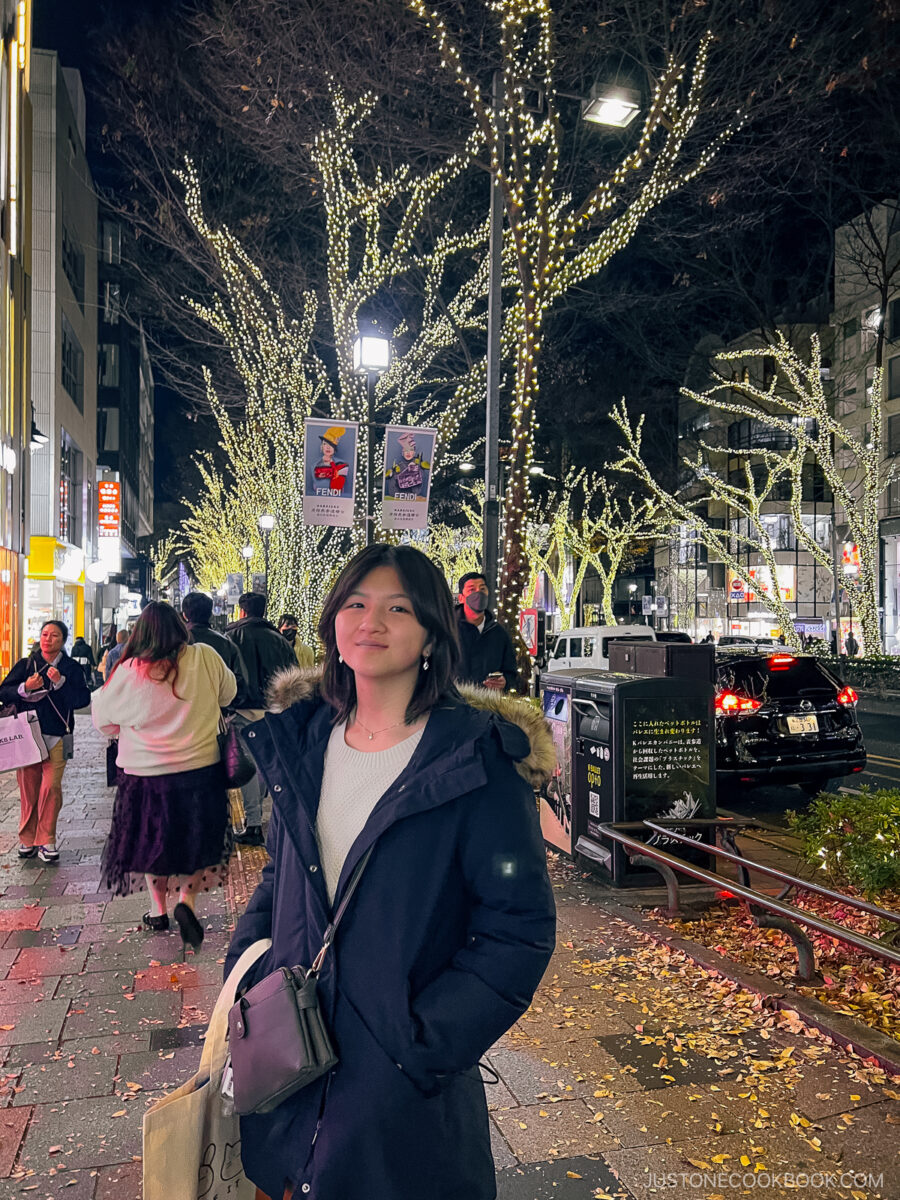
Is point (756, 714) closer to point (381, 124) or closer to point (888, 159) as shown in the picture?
point (381, 124)

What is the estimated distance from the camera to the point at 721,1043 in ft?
13.7

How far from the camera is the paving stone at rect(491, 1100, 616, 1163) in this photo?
3.32 metres

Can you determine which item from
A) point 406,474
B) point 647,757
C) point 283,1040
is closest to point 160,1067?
point 283,1040

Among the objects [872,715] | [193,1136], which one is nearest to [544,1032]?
[193,1136]

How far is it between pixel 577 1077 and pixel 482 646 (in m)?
4.81

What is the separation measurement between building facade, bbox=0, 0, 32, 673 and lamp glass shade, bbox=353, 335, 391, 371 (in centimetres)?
902

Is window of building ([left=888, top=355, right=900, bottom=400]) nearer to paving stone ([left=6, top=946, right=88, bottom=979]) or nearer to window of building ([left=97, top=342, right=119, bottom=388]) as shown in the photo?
paving stone ([left=6, top=946, right=88, bottom=979])

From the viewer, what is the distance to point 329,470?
537 inches

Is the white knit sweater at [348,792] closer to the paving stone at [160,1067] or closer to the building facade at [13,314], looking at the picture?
the paving stone at [160,1067]

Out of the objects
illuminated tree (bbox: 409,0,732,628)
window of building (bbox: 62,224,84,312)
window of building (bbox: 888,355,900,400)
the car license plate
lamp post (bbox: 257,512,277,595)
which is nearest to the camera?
the car license plate

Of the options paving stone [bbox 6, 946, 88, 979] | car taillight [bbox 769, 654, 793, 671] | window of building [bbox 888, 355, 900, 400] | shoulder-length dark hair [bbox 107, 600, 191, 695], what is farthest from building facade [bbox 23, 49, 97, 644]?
window of building [bbox 888, 355, 900, 400]

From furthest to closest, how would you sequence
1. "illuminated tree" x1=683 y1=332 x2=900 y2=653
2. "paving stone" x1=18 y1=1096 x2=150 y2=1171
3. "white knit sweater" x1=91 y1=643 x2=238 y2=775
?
"illuminated tree" x1=683 y1=332 x2=900 y2=653 → "white knit sweater" x1=91 y1=643 x2=238 y2=775 → "paving stone" x1=18 y1=1096 x2=150 y2=1171

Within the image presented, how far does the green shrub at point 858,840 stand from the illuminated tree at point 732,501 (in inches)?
639

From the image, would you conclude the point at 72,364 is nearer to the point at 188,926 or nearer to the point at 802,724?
the point at 802,724
